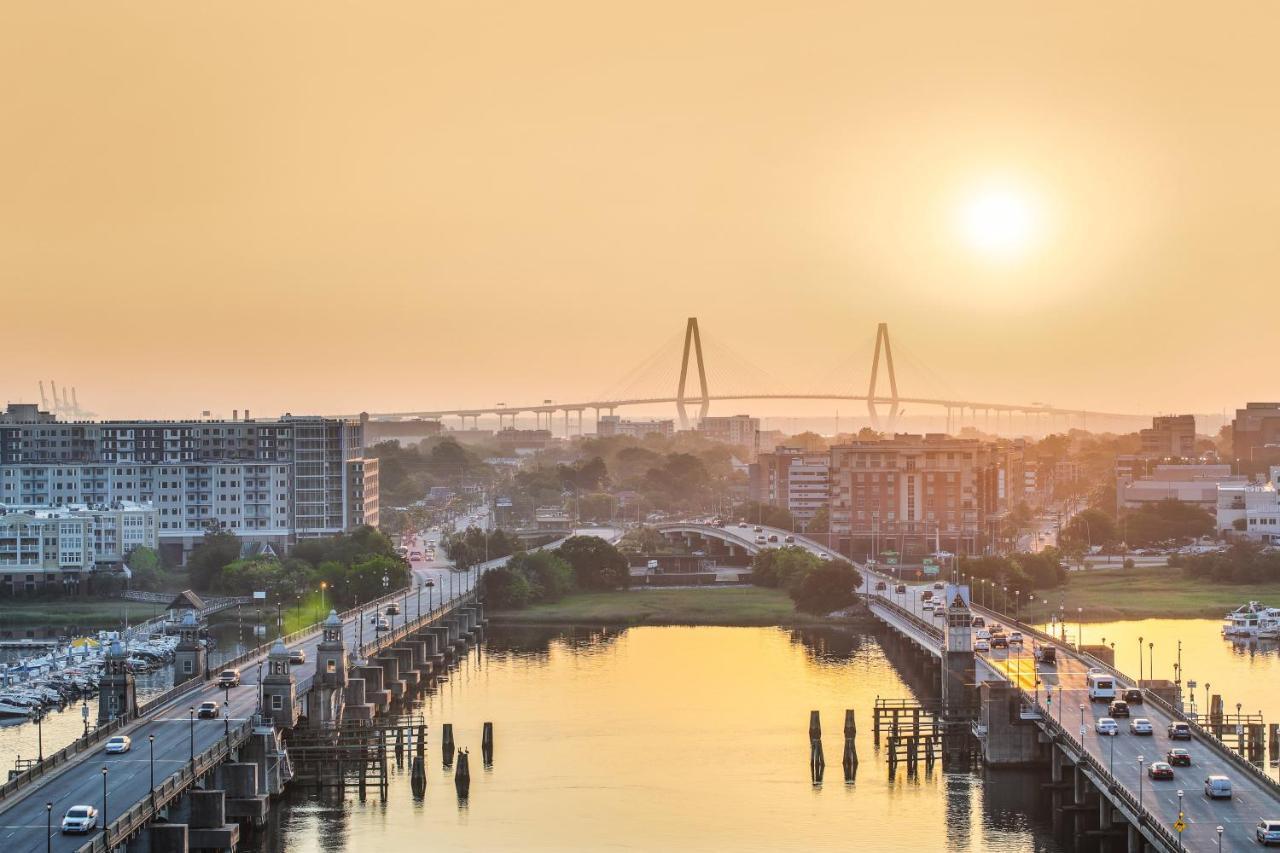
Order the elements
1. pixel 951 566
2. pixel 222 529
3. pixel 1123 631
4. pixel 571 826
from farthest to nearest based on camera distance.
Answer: pixel 222 529
pixel 951 566
pixel 1123 631
pixel 571 826

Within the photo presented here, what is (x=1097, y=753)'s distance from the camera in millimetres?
42188

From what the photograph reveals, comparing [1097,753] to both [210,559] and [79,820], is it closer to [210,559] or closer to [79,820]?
[79,820]

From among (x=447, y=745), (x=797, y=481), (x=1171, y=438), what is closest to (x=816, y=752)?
(x=447, y=745)

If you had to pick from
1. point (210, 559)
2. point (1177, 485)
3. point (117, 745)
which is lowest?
point (117, 745)

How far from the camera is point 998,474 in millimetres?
131000

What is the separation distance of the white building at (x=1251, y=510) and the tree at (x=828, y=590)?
89.6 ft

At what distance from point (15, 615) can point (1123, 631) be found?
42960mm

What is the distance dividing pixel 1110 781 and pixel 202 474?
7161cm

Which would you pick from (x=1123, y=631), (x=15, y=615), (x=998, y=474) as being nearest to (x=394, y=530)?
(x=998, y=474)

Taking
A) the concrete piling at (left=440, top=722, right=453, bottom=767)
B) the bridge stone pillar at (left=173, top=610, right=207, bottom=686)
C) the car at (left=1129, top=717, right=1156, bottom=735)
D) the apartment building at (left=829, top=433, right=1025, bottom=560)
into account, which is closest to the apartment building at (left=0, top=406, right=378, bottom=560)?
the apartment building at (left=829, top=433, right=1025, bottom=560)

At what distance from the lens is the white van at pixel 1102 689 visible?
4878cm

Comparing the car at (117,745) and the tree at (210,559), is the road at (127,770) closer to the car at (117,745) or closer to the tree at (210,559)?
the car at (117,745)

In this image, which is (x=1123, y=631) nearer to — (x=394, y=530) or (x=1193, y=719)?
(x=1193, y=719)

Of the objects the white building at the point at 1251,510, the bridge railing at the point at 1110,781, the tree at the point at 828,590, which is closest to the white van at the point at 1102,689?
the bridge railing at the point at 1110,781
